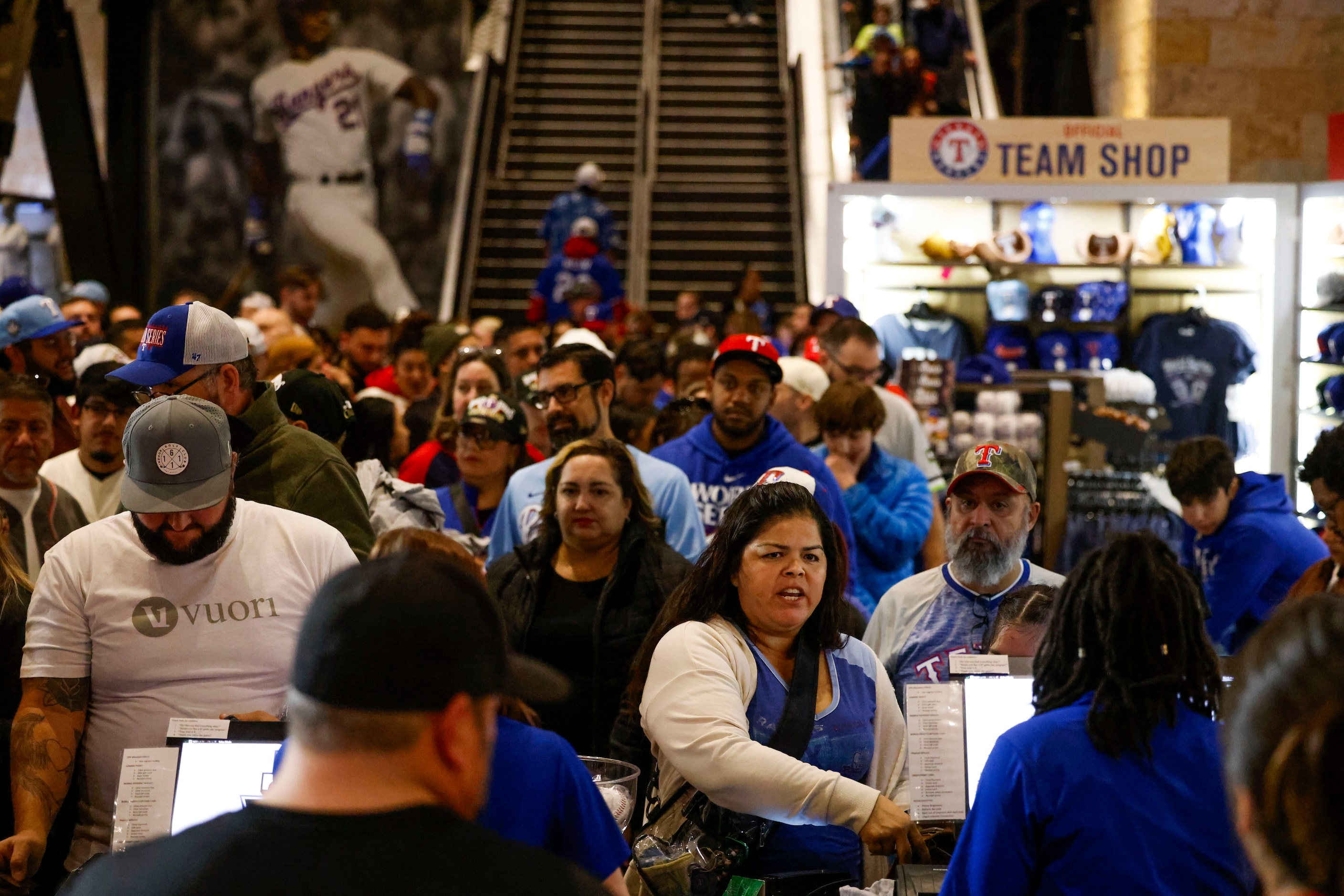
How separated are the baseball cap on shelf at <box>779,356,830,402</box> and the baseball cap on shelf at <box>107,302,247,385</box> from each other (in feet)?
9.79

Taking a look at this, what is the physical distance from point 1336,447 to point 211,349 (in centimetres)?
289

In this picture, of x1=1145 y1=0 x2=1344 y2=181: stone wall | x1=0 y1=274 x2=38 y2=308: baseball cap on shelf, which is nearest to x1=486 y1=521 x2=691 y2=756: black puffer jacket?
x1=0 y1=274 x2=38 y2=308: baseball cap on shelf

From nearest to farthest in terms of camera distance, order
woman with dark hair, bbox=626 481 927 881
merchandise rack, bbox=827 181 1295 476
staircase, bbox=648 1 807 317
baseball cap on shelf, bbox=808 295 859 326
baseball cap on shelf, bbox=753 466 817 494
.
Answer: woman with dark hair, bbox=626 481 927 881, baseball cap on shelf, bbox=753 466 817 494, baseball cap on shelf, bbox=808 295 859 326, merchandise rack, bbox=827 181 1295 476, staircase, bbox=648 1 807 317

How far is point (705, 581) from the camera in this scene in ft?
9.86

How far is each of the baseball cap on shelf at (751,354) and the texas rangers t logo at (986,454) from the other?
1.57 m

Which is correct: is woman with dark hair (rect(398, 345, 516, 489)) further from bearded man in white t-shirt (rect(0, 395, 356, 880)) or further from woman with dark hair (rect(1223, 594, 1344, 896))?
woman with dark hair (rect(1223, 594, 1344, 896))

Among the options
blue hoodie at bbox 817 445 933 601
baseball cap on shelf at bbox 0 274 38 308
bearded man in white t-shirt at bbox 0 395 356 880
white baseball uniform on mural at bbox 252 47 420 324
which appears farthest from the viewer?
white baseball uniform on mural at bbox 252 47 420 324

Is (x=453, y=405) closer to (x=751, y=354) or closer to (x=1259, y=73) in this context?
(x=751, y=354)

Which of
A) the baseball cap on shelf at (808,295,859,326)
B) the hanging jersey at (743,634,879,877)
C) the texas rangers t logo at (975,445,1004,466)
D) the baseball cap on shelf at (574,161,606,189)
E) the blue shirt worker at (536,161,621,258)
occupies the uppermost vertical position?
the baseball cap on shelf at (574,161,606,189)

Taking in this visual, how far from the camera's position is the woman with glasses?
4883 mm

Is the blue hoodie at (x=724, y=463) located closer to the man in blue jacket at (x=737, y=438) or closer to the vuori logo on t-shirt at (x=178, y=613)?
the man in blue jacket at (x=737, y=438)

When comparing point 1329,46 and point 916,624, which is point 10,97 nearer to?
point 916,624

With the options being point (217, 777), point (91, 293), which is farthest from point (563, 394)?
point (91, 293)

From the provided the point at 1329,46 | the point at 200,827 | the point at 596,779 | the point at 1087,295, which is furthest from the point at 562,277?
the point at 200,827
